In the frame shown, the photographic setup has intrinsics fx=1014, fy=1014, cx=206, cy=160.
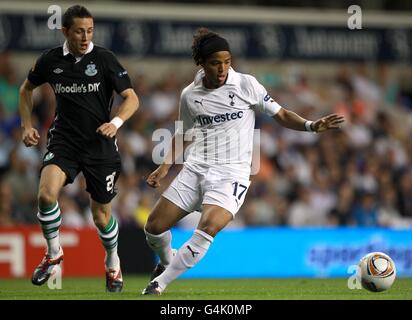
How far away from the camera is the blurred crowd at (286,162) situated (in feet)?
55.5

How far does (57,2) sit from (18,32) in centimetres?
153

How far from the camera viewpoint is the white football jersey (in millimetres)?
9875

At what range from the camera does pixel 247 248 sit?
16.1 meters

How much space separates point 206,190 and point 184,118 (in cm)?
84

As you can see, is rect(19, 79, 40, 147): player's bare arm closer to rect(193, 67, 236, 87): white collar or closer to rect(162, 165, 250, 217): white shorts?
rect(162, 165, 250, 217): white shorts

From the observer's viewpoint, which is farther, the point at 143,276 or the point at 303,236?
the point at 303,236

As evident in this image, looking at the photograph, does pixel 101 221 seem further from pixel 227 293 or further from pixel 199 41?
pixel 199 41

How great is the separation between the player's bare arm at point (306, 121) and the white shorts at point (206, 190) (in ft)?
2.38

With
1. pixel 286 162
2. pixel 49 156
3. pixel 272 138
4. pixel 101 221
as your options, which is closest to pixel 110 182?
pixel 101 221

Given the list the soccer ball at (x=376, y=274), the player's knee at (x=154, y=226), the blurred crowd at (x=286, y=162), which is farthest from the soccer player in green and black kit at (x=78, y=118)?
the blurred crowd at (x=286, y=162)

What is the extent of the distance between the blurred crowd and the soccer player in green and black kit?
6.01 meters

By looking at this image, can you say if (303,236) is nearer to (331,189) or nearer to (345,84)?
(331,189)

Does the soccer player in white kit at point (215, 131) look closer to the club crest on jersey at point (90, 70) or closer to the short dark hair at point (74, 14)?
the club crest on jersey at point (90, 70)
